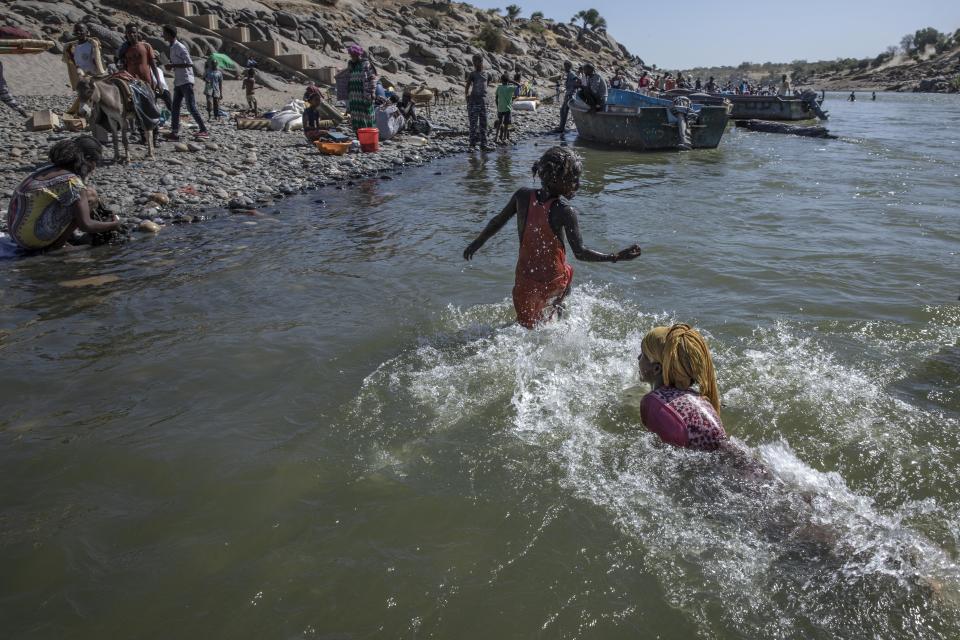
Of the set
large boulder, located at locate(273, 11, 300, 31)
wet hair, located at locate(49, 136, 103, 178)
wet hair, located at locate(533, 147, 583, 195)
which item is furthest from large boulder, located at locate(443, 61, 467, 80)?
wet hair, located at locate(533, 147, 583, 195)

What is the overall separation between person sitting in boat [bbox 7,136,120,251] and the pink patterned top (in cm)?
660

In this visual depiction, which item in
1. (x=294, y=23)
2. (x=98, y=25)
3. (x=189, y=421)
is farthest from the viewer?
(x=294, y=23)

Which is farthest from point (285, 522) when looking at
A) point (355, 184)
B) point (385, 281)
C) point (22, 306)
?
point (355, 184)

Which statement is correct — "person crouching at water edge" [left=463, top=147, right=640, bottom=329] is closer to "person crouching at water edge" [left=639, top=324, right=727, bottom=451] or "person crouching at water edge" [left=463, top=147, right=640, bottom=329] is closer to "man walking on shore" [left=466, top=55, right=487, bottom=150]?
"person crouching at water edge" [left=639, top=324, right=727, bottom=451]

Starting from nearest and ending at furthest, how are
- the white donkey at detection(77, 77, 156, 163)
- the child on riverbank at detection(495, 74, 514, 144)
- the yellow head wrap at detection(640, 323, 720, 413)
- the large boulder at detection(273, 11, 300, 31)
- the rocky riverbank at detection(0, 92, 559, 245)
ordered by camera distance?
1. the yellow head wrap at detection(640, 323, 720, 413)
2. the rocky riverbank at detection(0, 92, 559, 245)
3. the white donkey at detection(77, 77, 156, 163)
4. the child on riverbank at detection(495, 74, 514, 144)
5. the large boulder at detection(273, 11, 300, 31)

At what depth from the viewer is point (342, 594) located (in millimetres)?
2502

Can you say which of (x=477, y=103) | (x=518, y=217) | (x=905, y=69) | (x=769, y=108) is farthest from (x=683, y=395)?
(x=905, y=69)

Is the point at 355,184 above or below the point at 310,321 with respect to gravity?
above

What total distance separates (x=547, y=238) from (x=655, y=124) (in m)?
13.9

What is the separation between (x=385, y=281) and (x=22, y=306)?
3300 mm

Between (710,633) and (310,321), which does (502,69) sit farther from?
(710,633)

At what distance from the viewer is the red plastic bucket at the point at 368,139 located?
45.5ft

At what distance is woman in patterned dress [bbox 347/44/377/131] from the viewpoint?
1364 centimetres

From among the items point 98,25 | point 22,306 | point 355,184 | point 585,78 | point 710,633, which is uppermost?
point 98,25
